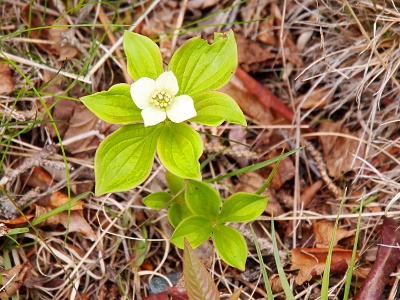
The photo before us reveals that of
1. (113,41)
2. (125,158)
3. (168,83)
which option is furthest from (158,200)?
(113,41)

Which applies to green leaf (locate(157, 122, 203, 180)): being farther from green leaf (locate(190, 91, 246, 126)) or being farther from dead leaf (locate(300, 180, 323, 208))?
dead leaf (locate(300, 180, 323, 208))

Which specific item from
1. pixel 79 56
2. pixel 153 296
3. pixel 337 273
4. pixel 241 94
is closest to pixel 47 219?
pixel 153 296

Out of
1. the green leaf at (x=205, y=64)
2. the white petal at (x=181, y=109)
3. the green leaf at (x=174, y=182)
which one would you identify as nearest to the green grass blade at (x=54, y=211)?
the green leaf at (x=174, y=182)

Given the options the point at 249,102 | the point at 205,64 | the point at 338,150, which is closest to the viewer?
the point at 205,64

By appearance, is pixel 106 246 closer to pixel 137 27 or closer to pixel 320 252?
pixel 320 252

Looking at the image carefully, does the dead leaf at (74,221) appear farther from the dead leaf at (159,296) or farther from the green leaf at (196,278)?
the green leaf at (196,278)

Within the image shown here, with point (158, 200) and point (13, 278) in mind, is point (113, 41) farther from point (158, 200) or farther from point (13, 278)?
point (13, 278)

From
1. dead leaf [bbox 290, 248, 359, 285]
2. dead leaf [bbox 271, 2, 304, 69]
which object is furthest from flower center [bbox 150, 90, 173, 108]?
dead leaf [bbox 271, 2, 304, 69]
